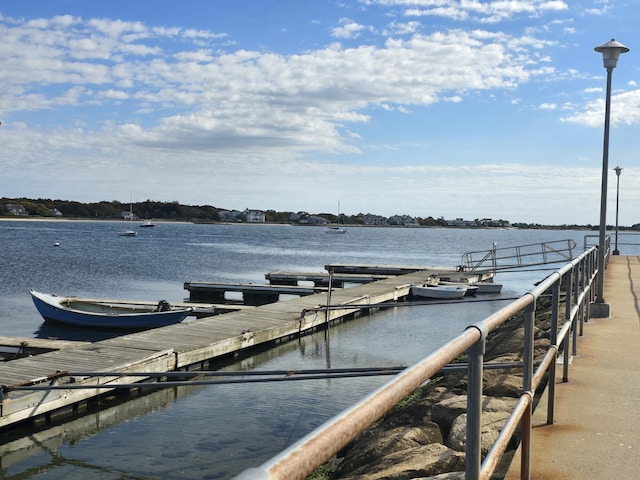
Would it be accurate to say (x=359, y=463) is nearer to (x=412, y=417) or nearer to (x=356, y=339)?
(x=412, y=417)

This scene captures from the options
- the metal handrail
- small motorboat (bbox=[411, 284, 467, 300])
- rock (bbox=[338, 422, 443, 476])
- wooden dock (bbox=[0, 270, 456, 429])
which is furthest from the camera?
small motorboat (bbox=[411, 284, 467, 300])

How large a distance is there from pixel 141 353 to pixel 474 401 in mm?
11272

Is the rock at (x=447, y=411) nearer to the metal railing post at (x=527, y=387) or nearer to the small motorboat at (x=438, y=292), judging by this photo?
the metal railing post at (x=527, y=387)

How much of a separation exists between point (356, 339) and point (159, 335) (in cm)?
689

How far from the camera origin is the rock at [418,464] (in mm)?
5555

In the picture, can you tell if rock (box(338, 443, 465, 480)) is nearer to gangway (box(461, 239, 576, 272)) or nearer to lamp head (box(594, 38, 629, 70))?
lamp head (box(594, 38, 629, 70))

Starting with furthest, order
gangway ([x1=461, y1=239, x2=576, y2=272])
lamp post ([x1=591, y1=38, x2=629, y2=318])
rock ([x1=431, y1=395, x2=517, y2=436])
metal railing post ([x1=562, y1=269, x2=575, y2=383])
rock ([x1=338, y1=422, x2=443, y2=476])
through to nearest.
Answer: gangway ([x1=461, y1=239, x2=576, y2=272])
lamp post ([x1=591, y1=38, x2=629, y2=318])
rock ([x1=431, y1=395, x2=517, y2=436])
rock ([x1=338, y1=422, x2=443, y2=476])
metal railing post ([x1=562, y1=269, x2=575, y2=383])

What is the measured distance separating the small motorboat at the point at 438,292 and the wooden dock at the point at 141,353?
24.4 feet

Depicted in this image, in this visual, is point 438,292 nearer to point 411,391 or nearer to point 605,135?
point 605,135

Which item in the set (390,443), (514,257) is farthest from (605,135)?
(514,257)

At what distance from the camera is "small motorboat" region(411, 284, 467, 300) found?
28656 mm

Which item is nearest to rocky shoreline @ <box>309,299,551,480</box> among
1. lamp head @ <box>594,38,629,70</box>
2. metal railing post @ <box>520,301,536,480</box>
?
metal railing post @ <box>520,301,536,480</box>

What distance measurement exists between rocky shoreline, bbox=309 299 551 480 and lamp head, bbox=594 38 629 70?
17.7 feet

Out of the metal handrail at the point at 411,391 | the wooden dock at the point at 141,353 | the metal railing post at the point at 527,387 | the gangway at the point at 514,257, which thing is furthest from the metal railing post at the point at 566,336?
the gangway at the point at 514,257
